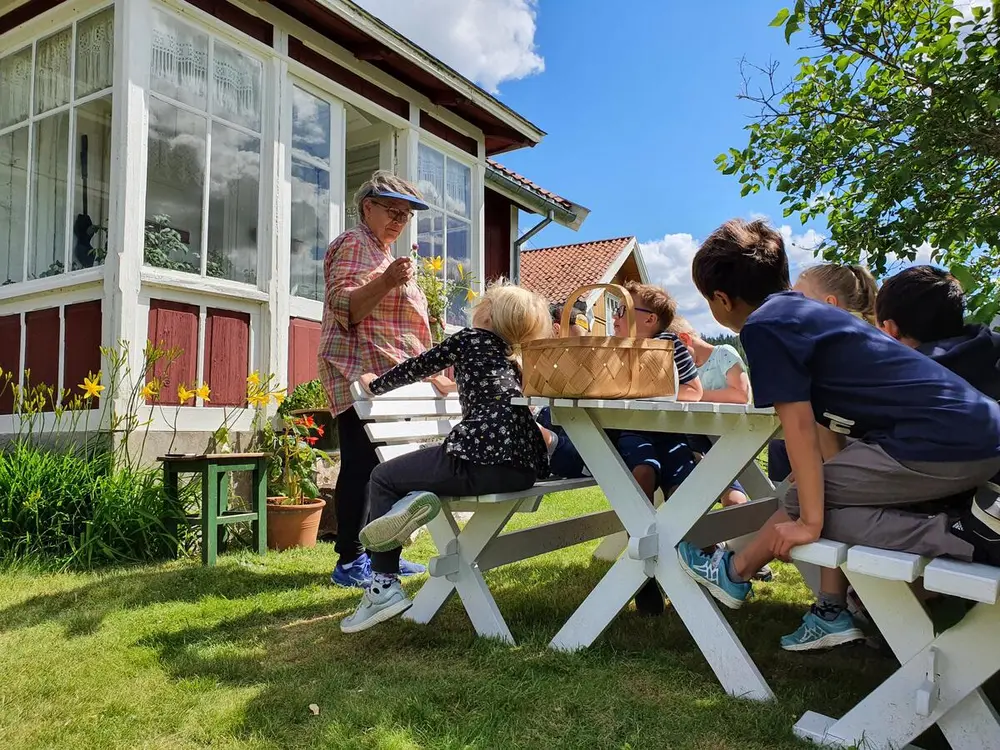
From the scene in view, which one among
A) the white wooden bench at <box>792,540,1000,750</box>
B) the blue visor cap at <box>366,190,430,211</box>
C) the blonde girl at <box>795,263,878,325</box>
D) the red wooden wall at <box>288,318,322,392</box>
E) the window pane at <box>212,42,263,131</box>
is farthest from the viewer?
the red wooden wall at <box>288,318,322,392</box>

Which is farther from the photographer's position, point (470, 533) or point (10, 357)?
point (10, 357)

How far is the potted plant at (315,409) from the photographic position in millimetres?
4816

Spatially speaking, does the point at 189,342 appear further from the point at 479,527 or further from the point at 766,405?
the point at 766,405

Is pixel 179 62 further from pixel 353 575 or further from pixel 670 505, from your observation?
pixel 670 505

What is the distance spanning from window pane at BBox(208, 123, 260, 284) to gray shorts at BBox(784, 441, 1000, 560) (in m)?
4.21

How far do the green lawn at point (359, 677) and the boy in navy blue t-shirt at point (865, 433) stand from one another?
1.38ft

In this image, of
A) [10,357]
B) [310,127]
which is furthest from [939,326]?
[10,357]

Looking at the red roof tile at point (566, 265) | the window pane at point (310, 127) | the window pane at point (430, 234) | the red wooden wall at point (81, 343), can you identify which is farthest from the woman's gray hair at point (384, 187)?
the red roof tile at point (566, 265)

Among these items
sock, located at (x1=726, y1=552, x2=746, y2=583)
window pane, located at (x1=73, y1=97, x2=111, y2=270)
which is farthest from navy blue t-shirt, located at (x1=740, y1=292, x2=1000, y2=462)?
window pane, located at (x1=73, y1=97, x2=111, y2=270)

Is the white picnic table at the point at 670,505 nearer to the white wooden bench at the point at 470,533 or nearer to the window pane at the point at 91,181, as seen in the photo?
the white wooden bench at the point at 470,533

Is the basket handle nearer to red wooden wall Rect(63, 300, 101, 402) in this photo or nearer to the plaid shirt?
the plaid shirt

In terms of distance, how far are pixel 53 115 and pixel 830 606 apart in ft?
17.7

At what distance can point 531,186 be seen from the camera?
974cm

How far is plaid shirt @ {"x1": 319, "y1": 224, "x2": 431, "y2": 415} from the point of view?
324 centimetres
